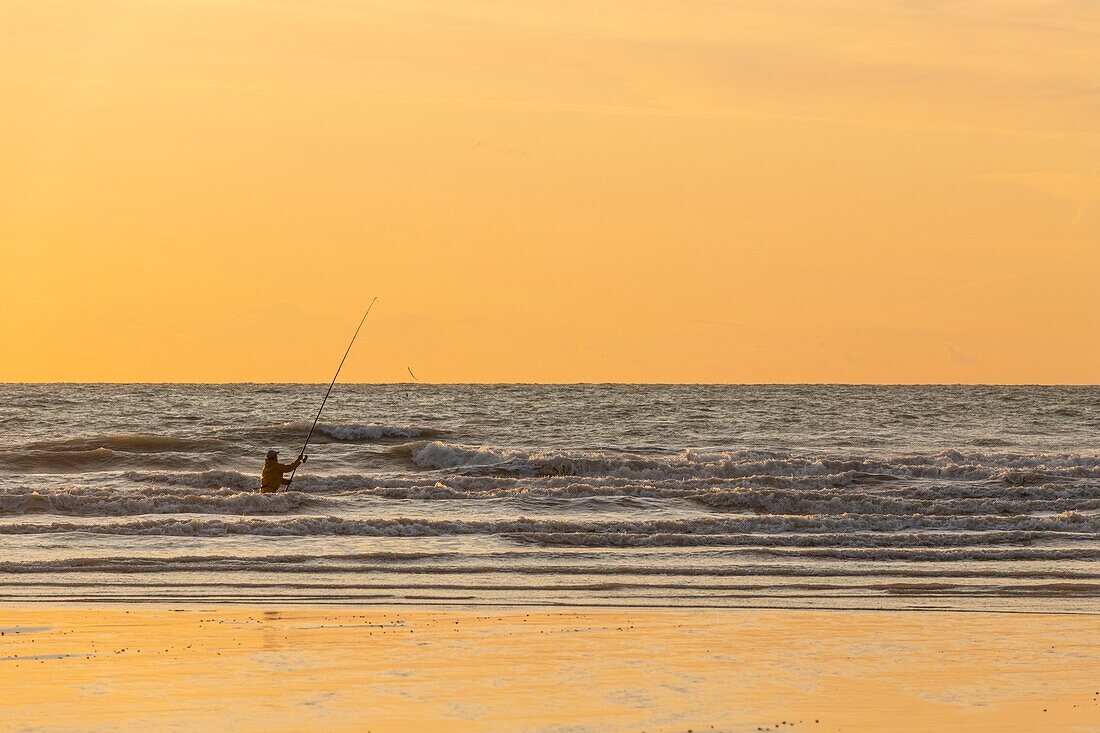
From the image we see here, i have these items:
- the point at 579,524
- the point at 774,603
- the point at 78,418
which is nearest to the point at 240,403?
the point at 78,418

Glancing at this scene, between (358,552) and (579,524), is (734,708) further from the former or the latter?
(579,524)

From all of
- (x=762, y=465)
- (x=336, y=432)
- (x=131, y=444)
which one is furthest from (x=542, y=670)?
(x=336, y=432)

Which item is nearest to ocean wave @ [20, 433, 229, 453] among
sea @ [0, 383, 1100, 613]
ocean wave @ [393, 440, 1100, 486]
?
sea @ [0, 383, 1100, 613]

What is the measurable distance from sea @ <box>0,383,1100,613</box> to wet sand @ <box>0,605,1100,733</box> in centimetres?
119

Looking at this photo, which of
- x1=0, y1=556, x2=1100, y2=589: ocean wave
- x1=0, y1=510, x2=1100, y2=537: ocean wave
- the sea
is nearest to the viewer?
the sea

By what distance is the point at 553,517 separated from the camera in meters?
23.4

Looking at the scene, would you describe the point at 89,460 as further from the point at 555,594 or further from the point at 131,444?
the point at 555,594

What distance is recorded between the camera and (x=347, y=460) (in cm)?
3734

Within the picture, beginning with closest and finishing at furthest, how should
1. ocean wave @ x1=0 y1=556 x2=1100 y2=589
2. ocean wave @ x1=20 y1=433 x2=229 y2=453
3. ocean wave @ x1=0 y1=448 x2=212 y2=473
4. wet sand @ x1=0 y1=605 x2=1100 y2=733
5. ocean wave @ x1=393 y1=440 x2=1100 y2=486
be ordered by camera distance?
wet sand @ x1=0 y1=605 x2=1100 y2=733 → ocean wave @ x1=0 y1=556 x2=1100 y2=589 → ocean wave @ x1=393 y1=440 x2=1100 y2=486 → ocean wave @ x1=0 y1=448 x2=212 y2=473 → ocean wave @ x1=20 y1=433 x2=229 y2=453

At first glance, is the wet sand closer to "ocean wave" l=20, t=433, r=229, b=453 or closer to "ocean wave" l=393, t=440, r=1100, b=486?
"ocean wave" l=393, t=440, r=1100, b=486

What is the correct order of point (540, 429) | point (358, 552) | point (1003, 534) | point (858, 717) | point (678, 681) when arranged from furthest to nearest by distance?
1. point (540, 429)
2. point (1003, 534)
3. point (358, 552)
4. point (678, 681)
5. point (858, 717)

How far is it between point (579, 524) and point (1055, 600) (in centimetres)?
881

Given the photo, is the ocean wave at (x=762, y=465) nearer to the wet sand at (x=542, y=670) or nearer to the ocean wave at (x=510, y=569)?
the ocean wave at (x=510, y=569)

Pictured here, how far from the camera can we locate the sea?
15273 millimetres
